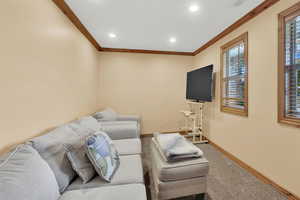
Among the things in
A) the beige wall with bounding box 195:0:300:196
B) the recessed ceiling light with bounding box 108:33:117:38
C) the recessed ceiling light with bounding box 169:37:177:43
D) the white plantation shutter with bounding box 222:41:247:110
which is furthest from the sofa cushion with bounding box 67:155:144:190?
the recessed ceiling light with bounding box 169:37:177:43

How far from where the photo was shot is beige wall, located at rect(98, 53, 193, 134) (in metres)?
3.73

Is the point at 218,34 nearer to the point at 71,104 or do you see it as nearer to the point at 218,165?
the point at 218,165

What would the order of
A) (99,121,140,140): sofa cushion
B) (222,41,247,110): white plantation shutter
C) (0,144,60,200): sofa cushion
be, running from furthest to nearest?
(222,41,247,110): white plantation shutter, (99,121,140,140): sofa cushion, (0,144,60,200): sofa cushion

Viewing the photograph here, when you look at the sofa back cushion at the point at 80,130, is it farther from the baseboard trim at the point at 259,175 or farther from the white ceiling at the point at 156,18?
the baseboard trim at the point at 259,175

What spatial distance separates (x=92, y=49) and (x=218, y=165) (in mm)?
3698

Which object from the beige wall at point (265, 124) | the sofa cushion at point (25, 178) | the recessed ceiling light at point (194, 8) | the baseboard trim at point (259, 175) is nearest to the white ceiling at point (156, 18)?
the recessed ceiling light at point (194, 8)

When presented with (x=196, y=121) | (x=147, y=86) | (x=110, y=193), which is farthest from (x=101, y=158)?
(x=196, y=121)

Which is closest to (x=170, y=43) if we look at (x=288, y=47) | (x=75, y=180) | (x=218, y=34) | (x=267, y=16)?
(x=218, y=34)

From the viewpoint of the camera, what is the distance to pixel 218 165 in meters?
2.26

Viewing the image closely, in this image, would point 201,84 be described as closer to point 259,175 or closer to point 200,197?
point 259,175

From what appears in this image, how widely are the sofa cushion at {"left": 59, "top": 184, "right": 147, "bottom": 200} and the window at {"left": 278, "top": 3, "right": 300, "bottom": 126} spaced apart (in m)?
1.95

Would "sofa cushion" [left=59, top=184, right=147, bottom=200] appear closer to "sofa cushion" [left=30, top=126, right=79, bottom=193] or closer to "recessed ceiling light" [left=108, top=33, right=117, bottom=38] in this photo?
"sofa cushion" [left=30, top=126, right=79, bottom=193]

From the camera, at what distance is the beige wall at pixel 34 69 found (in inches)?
42.5

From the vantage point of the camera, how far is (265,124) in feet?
6.14
